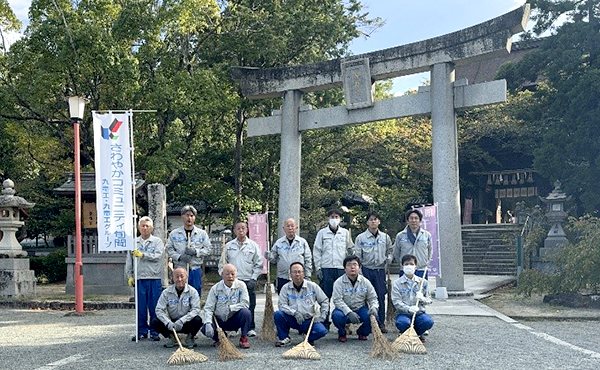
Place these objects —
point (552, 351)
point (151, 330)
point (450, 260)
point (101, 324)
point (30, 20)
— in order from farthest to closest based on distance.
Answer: point (30, 20) < point (450, 260) < point (101, 324) < point (151, 330) < point (552, 351)

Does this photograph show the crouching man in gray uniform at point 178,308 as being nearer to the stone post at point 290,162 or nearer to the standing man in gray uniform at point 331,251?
the standing man in gray uniform at point 331,251

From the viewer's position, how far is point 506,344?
730 cm

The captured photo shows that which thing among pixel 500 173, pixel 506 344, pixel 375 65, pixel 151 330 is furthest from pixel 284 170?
pixel 500 173

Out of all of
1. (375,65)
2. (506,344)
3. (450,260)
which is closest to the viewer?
(506,344)

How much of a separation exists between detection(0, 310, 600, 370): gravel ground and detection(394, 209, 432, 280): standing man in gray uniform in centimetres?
94

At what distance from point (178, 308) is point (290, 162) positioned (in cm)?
755

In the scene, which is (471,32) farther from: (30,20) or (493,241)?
(493,241)

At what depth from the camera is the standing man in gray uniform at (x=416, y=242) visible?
838 cm

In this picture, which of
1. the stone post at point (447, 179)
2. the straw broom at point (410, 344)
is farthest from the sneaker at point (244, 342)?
A: the stone post at point (447, 179)

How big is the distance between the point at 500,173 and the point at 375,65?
55.2 ft

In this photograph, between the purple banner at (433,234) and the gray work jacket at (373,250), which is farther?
the purple banner at (433,234)

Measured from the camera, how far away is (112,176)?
30.2 ft

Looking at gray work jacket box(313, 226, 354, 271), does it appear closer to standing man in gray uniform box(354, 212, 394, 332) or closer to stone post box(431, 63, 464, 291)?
standing man in gray uniform box(354, 212, 394, 332)

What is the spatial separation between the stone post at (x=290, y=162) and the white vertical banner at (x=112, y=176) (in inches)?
224
